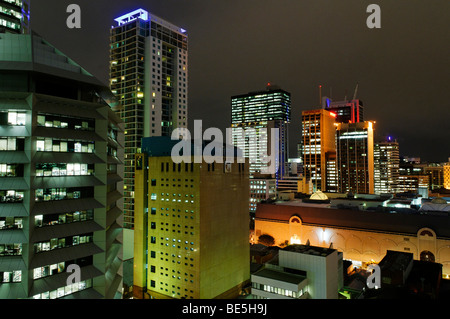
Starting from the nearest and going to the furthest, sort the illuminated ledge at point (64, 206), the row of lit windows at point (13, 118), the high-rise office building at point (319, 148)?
the row of lit windows at point (13, 118), the illuminated ledge at point (64, 206), the high-rise office building at point (319, 148)

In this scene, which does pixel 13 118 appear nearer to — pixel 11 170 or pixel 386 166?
pixel 11 170

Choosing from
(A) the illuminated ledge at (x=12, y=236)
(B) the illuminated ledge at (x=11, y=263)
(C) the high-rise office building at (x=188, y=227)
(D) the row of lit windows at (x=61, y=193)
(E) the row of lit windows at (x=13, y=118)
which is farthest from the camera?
(C) the high-rise office building at (x=188, y=227)

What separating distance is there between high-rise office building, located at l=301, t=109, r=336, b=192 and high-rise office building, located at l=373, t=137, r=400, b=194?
47.0 metres

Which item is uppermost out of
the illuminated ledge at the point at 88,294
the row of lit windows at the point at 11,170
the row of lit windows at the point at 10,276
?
the row of lit windows at the point at 11,170

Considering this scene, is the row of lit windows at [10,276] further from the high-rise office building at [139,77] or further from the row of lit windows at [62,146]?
the high-rise office building at [139,77]

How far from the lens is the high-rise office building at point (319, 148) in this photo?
145 m

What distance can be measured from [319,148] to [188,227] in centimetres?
11194

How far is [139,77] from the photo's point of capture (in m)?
80.8

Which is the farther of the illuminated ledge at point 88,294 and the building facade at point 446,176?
the building facade at point 446,176

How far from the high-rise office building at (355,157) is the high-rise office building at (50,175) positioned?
424 feet

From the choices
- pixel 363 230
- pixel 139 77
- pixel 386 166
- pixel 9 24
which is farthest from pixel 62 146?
pixel 386 166

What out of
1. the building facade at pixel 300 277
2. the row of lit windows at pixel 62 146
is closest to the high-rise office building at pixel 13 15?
the row of lit windows at pixel 62 146

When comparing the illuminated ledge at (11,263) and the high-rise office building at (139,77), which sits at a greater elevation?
the high-rise office building at (139,77)
